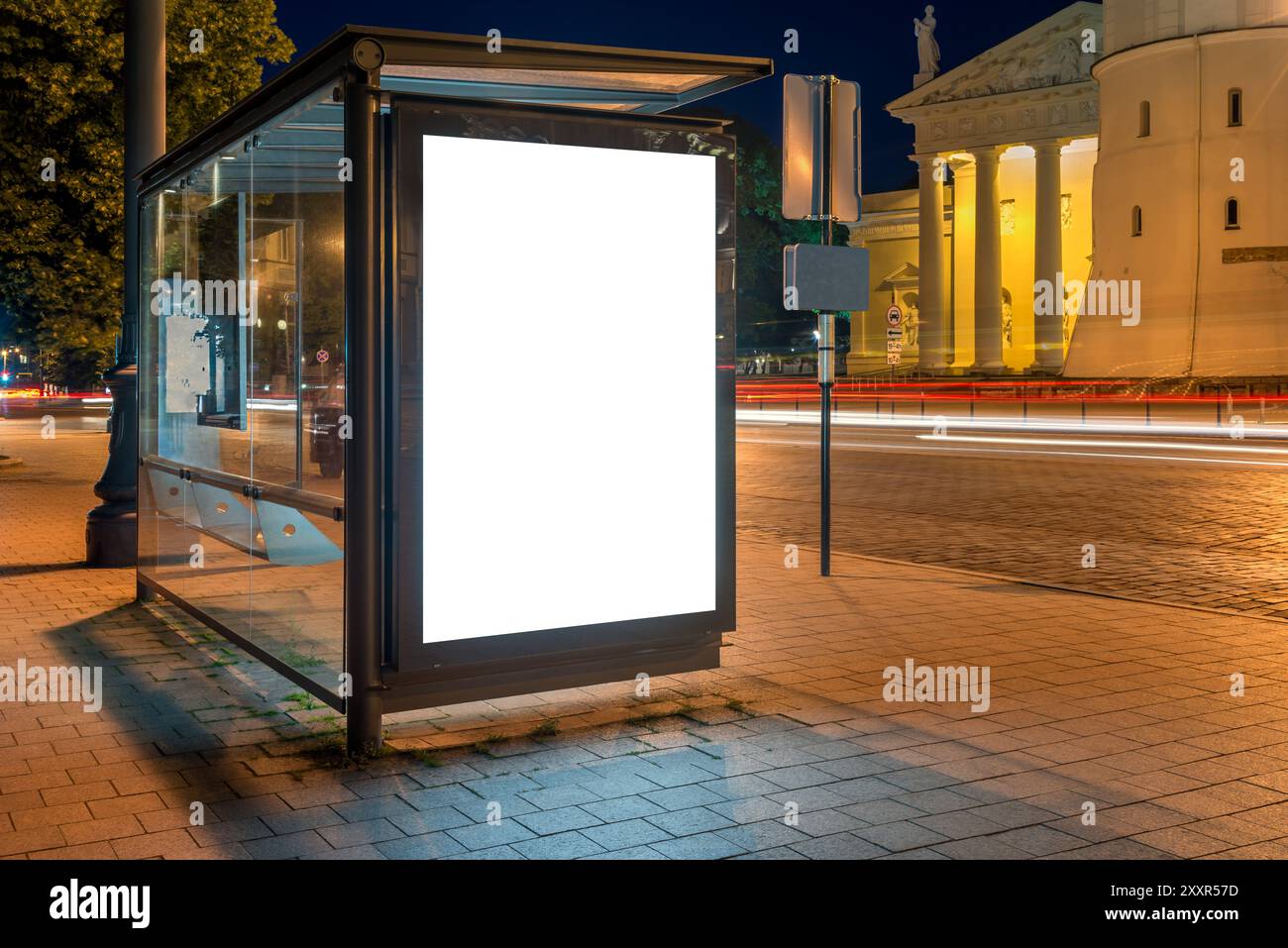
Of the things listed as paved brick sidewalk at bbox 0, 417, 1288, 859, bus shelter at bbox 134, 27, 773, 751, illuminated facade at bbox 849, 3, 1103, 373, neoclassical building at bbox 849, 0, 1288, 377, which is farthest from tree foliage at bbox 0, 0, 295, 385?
illuminated facade at bbox 849, 3, 1103, 373

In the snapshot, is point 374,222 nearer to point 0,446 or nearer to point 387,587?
point 387,587

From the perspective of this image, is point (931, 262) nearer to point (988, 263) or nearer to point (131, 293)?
point (988, 263)

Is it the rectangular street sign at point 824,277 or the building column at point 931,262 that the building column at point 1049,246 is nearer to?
the building column at point 931,262

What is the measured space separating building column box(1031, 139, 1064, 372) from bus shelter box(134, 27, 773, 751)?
67.6 m

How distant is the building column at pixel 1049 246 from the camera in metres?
73.8

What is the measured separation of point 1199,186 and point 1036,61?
20.0 metres

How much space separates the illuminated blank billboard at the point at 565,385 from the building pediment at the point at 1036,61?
68962 millimetres

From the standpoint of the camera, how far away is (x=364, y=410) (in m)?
6.12

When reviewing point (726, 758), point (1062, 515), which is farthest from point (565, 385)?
point (1062, 515)

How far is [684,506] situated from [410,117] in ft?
7.58

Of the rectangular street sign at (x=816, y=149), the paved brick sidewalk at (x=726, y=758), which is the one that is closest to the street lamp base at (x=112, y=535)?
the paved brick sidewalk at (x=726, y=758)

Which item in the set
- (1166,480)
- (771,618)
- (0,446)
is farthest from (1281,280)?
(771,618)

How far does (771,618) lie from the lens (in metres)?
9.85

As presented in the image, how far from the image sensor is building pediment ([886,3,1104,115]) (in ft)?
237
